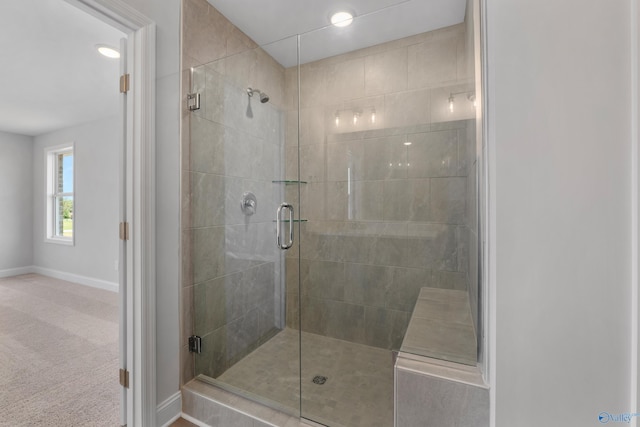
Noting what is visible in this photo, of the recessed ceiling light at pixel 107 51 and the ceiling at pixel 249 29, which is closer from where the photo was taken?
the ceiling at pixel 249 29

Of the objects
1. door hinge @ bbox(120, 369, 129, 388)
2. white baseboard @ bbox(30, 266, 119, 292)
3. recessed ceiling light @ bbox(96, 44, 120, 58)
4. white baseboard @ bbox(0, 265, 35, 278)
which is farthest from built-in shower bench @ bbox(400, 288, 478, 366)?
white baseboard @ bbox(0, 265, 35, 278)

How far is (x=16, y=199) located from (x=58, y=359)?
4.51 metres

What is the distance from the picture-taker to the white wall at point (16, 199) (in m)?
4.74

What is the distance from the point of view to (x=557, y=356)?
2.74ft

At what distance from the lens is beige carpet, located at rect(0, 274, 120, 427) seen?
5.41ft

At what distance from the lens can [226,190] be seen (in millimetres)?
1837

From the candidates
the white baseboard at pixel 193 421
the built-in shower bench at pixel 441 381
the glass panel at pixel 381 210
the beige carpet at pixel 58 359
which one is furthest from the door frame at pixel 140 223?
the built-in shower bench at pixel 441 381

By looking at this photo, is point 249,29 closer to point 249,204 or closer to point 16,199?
point 249,204

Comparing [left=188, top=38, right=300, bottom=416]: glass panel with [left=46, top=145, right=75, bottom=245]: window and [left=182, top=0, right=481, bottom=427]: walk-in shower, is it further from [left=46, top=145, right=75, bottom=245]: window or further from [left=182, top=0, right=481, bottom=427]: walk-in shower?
[left=46, top=145, right=75, bottom=245]: window

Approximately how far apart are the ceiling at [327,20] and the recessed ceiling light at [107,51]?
1.18 meters

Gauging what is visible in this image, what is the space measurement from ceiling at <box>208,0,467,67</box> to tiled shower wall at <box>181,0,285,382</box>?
0.39ft

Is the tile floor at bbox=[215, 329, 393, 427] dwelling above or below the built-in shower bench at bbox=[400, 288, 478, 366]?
below
